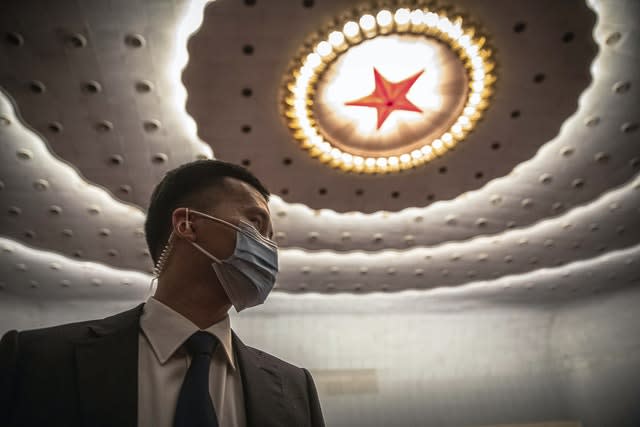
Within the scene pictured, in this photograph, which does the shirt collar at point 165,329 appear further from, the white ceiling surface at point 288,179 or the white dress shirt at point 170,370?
the white ceiling surface at point 288,179

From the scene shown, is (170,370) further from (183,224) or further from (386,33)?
(386,33)

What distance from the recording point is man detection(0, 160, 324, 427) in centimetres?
142

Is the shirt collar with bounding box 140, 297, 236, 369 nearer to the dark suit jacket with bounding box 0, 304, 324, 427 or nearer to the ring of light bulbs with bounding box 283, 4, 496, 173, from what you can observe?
the dark suit jacket with bounding box 0, 304, 324, 427

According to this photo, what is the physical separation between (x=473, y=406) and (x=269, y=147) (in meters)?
7.61

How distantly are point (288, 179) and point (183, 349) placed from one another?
3.59m

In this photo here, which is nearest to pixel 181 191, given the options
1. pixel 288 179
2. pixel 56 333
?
pixel 56 333

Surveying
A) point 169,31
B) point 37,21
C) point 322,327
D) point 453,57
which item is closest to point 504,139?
point 453,57

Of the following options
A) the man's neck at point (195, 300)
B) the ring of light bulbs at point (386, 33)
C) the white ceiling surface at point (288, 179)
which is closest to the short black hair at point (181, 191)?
the man's neck at point (195, 300)

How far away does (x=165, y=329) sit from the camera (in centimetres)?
175

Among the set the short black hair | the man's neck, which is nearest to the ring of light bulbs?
the short black hair

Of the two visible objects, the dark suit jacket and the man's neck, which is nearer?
the dark suit jacket

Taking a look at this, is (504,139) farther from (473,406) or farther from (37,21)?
(473,406)

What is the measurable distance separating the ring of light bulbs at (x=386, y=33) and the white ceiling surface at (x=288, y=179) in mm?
214

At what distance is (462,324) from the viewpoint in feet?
31.9
